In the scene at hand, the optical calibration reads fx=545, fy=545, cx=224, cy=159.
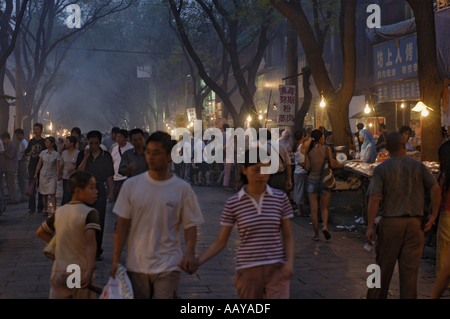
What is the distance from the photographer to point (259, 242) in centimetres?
378

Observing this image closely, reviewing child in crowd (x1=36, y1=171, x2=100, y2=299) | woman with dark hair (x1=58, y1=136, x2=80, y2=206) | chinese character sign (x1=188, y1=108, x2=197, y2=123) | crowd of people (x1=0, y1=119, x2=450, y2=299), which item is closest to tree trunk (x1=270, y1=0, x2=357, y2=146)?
woman with dark hair (x1=58, y1=136, x2=80, y2=206)

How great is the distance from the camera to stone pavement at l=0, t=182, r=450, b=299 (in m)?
6.06

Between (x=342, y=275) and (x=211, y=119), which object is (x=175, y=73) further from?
(x=342, y=275)

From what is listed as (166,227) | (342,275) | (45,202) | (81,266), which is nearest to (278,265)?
(166,227)

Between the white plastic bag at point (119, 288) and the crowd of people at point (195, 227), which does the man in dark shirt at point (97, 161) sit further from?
the white plastic bag at point (119, 288)

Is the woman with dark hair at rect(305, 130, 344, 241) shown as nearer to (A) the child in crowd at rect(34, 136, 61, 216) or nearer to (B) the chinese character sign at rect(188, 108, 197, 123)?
(A) the child in crowd at rect(34, 136, 61, 216)

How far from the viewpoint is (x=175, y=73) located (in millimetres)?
43781

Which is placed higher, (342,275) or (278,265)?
(278,265)

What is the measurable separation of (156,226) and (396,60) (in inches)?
724

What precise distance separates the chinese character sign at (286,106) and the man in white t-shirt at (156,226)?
1371 cm

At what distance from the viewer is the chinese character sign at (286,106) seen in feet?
57.2

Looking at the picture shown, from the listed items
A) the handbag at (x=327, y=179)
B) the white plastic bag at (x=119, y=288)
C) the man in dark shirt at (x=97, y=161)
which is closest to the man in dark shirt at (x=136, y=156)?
the man in dark shirt at (x=97, y=161)
